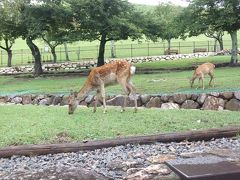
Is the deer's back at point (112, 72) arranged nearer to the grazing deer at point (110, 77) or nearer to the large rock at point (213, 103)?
the grazing deer at point (110, 77)

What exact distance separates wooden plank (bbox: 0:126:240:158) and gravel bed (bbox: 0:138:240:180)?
118mm

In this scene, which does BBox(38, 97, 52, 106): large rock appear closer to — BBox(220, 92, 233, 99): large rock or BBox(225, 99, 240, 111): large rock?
BBox(220, 92, 233, 99): large rock

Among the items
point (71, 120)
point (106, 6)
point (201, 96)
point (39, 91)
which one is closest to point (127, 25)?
point (106, 6)

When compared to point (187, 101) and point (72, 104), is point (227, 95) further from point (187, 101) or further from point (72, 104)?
point (72, 104)

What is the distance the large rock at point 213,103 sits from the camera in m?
15.5

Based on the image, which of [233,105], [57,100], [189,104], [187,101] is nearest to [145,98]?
[187,101]

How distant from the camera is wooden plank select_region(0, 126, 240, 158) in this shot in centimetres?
908

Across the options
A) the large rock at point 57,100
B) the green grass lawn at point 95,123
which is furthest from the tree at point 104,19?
the green grass lawn at point 95,123

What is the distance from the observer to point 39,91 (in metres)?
21.0

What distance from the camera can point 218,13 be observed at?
2759cm

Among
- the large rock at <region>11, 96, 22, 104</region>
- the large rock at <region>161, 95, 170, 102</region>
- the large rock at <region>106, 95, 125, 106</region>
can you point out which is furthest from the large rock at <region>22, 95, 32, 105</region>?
the large rock at <region>161, 95, 170, 102</region>

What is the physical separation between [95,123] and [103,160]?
2.71 metres

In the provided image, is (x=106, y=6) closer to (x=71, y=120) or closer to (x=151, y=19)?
(x=151, y=19)

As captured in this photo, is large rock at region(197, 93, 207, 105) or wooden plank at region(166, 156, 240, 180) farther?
large rock at region(197, 93, 207, 105)
